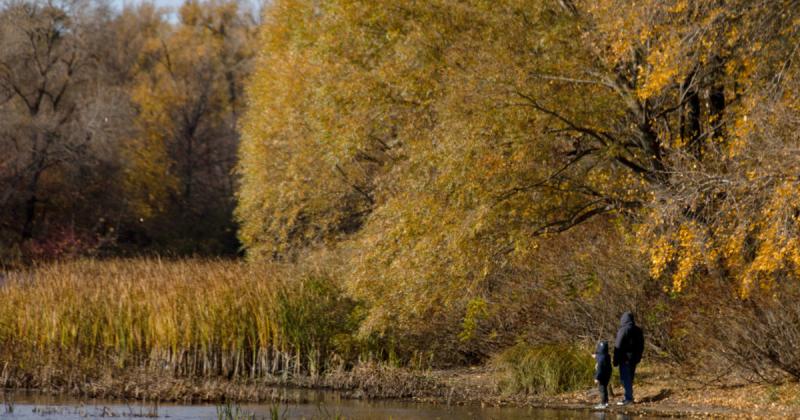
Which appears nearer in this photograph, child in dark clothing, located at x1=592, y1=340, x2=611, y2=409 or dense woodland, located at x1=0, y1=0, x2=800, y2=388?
dense woodland, located at x1=0, y1=0, x2=800, y2=388

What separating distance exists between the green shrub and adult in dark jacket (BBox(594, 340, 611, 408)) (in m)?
1.49

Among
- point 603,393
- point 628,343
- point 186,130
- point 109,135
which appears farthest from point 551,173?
point 186,130

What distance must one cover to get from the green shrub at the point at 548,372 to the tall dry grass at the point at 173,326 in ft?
11.4

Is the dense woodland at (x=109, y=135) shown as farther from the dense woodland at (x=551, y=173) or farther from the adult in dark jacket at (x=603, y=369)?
the adult in dark jacket at (x=603, y=369)

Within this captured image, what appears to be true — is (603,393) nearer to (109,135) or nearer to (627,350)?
(627,350)

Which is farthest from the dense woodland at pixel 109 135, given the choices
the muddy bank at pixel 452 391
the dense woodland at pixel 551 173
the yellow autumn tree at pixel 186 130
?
the muddy bank at pixel 452 391

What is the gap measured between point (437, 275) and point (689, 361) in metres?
4.23

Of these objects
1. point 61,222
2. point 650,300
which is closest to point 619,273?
point 650,300

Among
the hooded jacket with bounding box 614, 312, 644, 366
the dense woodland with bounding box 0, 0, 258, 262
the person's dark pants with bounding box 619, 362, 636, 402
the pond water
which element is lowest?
the pond water

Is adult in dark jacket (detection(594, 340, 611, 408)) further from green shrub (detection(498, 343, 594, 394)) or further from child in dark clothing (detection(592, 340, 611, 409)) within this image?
green shrub (detection(498, 343, 594, 394))

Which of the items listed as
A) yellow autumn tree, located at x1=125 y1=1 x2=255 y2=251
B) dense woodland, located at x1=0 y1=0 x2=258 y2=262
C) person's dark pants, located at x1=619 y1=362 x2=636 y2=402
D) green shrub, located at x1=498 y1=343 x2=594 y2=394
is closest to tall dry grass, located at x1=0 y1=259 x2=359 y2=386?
green shrub, located at x1=498 y1=343 x2=594 y2=394

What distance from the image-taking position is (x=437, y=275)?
19.6 metres

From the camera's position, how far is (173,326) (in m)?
20.0

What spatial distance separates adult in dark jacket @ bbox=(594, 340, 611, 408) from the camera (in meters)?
17.6
